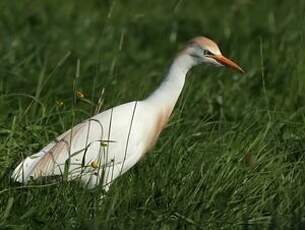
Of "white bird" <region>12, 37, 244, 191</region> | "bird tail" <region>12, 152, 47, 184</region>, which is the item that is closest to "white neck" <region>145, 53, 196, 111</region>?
"white bird" <region>12, 37, 244, 191</region>

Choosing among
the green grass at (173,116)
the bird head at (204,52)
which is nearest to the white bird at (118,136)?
the bird head at (204,52)

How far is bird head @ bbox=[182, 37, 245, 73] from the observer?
214 inches

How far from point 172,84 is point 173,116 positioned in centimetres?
41

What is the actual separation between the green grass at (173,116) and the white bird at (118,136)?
0.35 feet

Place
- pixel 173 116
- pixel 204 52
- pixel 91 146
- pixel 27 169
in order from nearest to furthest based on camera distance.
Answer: pixel 27 169 < pixel 91 146 < pixel 204 52 < pixel 173 116

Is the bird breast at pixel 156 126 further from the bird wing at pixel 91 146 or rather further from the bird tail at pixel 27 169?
the bird tail at pixel 27 169

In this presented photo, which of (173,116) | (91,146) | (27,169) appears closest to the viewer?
(27,169)

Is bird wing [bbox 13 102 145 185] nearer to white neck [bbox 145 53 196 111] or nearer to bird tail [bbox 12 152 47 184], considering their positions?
bird tail [bbox 12 152 47 184]

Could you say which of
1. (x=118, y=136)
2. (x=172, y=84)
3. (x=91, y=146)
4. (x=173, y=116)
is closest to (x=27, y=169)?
(x=91, y=146)

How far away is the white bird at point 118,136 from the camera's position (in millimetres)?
5184

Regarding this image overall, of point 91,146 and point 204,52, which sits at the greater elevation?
point 204,52

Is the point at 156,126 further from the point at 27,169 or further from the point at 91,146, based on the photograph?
the point at 27,169

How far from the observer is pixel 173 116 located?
5840mm

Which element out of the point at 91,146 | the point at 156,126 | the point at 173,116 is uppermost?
the point at 173,116
